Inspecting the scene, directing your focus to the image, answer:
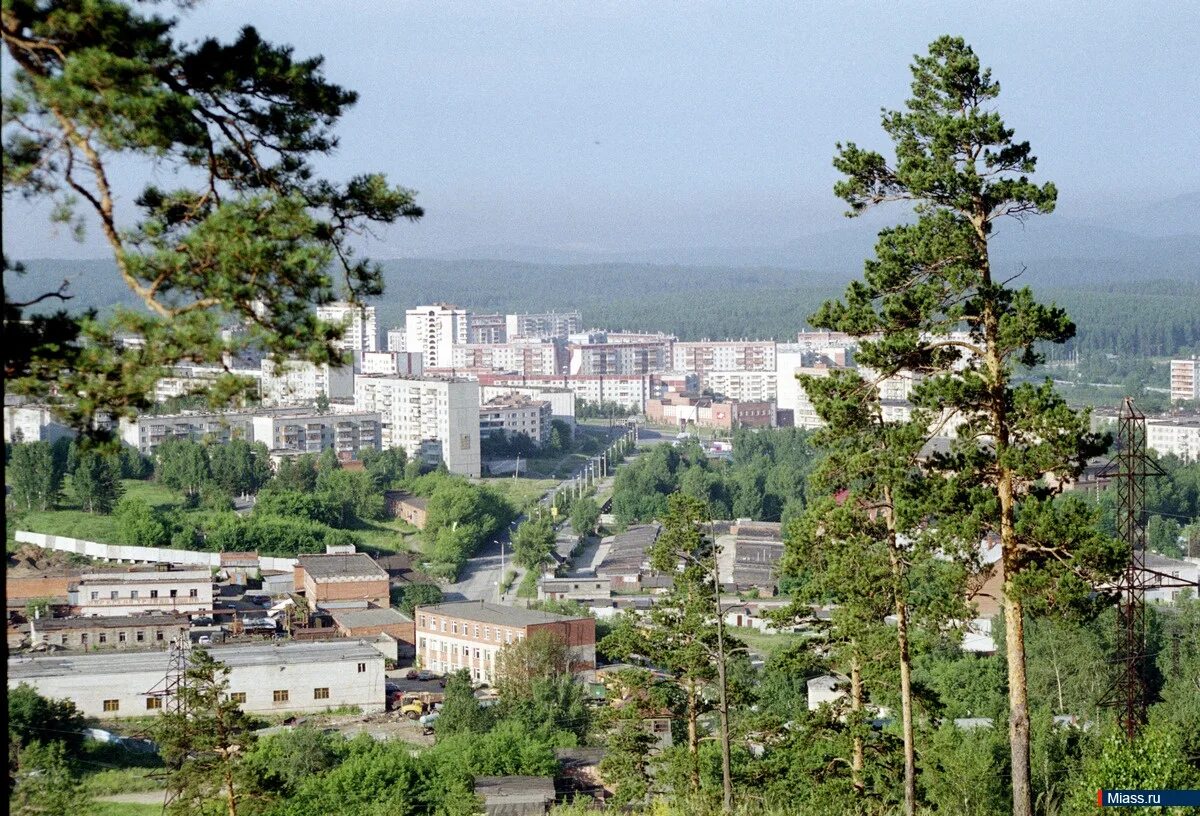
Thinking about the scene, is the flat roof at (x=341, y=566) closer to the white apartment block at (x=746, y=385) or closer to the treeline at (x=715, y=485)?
the treeline at (x=715, y=485)

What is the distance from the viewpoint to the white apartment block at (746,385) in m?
40.8

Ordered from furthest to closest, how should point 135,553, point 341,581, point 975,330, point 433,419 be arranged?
point 433,419 < point 135,553 < point 341,581 < point 975,330

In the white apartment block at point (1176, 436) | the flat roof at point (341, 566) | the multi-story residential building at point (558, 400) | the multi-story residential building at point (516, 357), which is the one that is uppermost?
the multi-story residential building at point (516, 357)

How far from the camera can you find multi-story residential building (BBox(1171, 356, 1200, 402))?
3941 cm

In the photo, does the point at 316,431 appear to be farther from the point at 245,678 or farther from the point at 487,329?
the point at 487,329

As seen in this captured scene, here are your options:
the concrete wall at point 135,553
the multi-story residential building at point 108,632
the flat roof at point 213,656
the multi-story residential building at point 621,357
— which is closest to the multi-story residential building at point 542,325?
the multi-story residential building at point 621,357

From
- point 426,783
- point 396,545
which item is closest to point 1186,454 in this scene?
point 396,545

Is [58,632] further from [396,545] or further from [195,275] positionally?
[195,275]

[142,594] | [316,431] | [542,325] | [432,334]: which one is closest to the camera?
[142,594]

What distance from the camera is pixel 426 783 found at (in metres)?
8.86

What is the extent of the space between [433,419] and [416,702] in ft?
50.3

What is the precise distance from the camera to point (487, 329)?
58.9 metres

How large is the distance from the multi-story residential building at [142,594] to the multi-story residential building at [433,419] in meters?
11.2

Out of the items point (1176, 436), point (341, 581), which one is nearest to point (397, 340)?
point (1176, 436)
